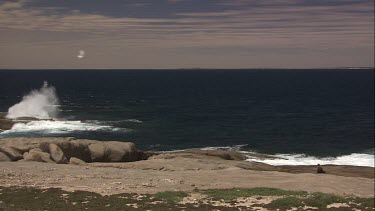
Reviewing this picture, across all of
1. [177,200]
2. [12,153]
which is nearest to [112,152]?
[12,153]

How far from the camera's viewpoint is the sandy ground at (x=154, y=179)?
3300 centimetres

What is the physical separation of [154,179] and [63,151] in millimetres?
15729

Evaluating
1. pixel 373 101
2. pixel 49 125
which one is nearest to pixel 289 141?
pixel 49 125

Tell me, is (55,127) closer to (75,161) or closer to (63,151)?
A: (63,151)

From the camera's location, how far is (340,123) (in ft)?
327

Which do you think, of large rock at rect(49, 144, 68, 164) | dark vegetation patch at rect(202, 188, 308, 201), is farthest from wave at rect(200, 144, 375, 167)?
dark vegetation patch at rect(202, 188, 308, 201)

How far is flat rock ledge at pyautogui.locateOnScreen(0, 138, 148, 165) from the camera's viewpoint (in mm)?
44719

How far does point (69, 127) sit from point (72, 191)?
54.9 metres

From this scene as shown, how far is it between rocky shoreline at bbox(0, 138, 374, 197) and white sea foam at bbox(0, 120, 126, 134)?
97.7ft

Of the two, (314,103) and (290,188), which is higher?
(314,103)

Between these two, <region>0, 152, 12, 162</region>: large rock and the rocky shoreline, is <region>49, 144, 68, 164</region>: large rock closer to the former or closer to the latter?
the rocky shoreline

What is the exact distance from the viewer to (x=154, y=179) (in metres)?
36.2

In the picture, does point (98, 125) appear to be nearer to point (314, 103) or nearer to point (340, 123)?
point (340, 123)

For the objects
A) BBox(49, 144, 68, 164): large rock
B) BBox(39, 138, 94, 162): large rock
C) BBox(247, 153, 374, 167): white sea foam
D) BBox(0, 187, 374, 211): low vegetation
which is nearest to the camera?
BBox(0, 187, 374, 211): low vegetation
